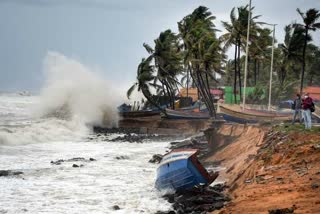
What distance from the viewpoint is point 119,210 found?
13.2m

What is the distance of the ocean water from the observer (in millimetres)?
13820

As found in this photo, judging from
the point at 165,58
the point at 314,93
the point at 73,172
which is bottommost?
the point at 73,172

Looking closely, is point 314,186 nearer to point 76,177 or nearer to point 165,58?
point 76,177

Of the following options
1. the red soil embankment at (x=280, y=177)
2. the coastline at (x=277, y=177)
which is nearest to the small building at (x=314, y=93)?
the coastline at (x=277, y=177)

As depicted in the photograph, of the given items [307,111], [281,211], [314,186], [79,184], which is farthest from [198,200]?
[307,111]

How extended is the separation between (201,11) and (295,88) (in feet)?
→ 61.9

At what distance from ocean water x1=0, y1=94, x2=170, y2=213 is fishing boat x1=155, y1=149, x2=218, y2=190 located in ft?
2.27

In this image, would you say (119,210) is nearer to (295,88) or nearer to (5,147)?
(5,147)

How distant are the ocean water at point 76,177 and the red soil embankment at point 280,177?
9.78 feet

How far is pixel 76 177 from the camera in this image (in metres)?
18.7

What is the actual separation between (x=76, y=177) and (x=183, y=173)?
614cm

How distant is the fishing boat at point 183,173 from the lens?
1437 cm

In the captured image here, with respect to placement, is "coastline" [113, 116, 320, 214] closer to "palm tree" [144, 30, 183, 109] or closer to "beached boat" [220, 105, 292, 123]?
"beached boat" [220, 105, 292, 123]

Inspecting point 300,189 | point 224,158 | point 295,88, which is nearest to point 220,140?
point 224,158
